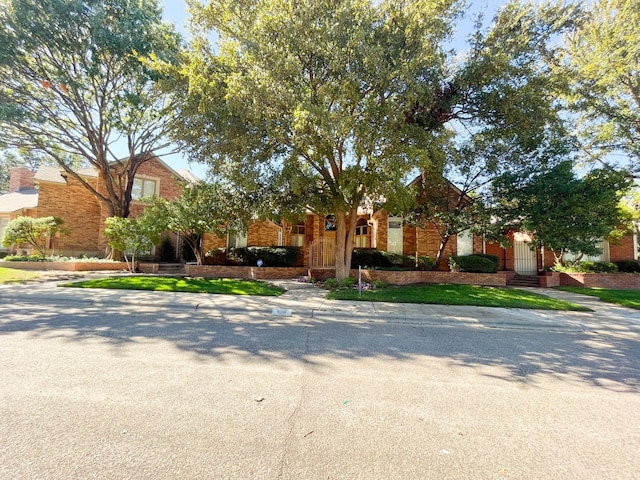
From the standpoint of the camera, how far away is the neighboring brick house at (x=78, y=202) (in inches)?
802

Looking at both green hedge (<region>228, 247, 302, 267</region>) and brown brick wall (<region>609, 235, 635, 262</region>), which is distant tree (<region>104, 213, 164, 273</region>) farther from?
brown brick wall (<region>609, 235, 635, 262</region>)

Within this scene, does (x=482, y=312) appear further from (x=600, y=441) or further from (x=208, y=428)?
(x=208, y=428)

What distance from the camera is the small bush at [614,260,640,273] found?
1770 centimetres

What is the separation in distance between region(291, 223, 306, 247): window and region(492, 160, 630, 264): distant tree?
1186 cm

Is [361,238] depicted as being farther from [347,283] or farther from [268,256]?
[347,283]

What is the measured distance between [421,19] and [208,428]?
10.6 meters

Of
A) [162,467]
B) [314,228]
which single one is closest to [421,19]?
[162,467]

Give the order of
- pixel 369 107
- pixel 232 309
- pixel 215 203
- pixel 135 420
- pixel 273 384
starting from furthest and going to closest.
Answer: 1. pixel 215 203
2. pixel 369 107
3. pixel 232 309
4. pixel 273 384
5. pixel 135 420

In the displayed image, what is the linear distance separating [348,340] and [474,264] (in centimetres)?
1241

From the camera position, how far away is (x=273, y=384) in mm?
3910

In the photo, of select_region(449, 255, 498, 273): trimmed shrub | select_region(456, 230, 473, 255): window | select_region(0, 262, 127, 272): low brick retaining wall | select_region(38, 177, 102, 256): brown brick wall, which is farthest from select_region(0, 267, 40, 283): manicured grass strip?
select_region(456, 230, 473, 255): window

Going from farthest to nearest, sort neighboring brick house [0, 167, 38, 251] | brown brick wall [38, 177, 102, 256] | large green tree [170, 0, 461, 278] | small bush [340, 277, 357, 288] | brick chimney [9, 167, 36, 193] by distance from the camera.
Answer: brick chimney [9, 167, 36, 193], neighboring brick house [0, 167, 38, 251], brown brick wall [38, 177, 102, 256], small bush [340, 277, 357, 288], large green tree [170, 0, 461, 278]

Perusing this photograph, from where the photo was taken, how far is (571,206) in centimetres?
1192

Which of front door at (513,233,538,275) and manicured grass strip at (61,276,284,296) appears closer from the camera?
manicured grass strip at (61,276,284,296)
